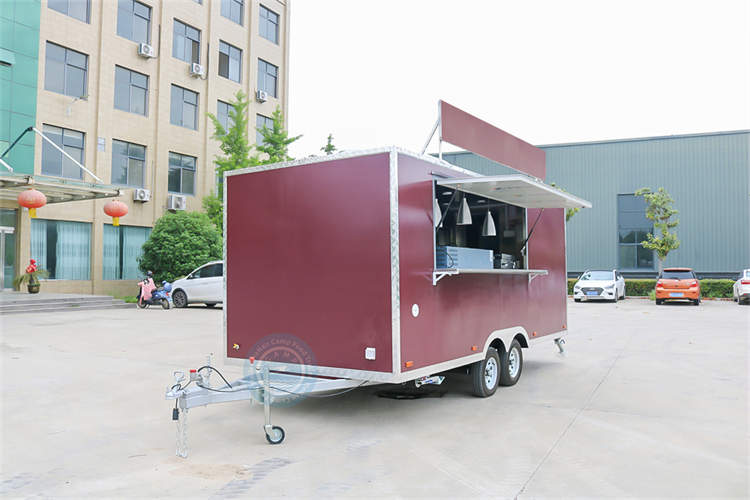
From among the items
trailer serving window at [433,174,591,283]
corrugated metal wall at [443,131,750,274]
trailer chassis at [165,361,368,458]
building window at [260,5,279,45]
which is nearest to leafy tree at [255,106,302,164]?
building window at [260,5,279,45]

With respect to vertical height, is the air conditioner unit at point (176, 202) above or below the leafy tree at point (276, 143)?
below

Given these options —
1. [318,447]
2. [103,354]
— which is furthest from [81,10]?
[318,447]

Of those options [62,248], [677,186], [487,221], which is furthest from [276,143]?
[677,186]

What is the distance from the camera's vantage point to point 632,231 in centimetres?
3609

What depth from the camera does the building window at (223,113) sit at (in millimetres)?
28031

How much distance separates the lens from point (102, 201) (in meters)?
22.6

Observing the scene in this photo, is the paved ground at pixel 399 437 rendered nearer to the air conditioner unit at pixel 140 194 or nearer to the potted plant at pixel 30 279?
the potted plant at pixel 30 279

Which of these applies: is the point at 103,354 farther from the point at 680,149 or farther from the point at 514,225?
the point at 680,149

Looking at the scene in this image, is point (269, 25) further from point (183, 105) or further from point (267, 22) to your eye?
point (183, 105)

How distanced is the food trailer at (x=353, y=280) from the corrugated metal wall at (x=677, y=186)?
1197 inches

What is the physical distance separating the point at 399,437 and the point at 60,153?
20.6 metres

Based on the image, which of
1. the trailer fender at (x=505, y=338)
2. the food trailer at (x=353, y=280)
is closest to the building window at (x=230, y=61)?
the food trailer at (x=353, y=280)

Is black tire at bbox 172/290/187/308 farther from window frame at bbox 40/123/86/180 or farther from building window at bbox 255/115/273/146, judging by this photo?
building window at bbox 255/115/273/146

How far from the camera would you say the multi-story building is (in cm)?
2038
